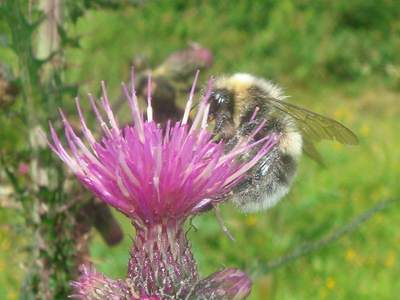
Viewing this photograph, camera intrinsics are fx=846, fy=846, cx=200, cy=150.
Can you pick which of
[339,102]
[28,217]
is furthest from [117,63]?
[28,217]

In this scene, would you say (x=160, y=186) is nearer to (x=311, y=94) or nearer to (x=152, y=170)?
(x=152, y=170)

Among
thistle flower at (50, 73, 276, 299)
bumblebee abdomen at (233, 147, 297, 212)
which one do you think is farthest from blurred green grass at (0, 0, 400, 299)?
thistle flower at (50, 73, 276, 299)

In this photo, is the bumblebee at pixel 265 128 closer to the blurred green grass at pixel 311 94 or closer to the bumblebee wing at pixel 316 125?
the bumblebee wing at pixel 316 125

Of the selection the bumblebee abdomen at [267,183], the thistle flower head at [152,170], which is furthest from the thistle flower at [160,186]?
the bumblebee abdomen at [267,183]

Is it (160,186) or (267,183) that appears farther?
(267,183)

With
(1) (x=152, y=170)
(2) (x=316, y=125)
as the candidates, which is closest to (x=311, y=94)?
(2) (x=316, y=125)

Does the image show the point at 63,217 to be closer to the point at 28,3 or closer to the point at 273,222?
the point at 28,3
